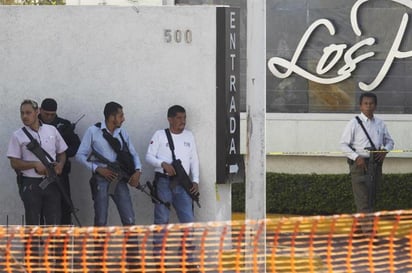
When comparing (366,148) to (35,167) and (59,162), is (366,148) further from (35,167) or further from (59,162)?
(35,167)

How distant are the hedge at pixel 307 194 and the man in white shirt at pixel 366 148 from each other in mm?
1754

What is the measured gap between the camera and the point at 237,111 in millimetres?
13359

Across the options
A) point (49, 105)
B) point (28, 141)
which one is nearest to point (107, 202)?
point (28, 141)

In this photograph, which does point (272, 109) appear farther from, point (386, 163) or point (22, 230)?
point (22, 230)

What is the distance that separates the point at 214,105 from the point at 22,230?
3329 millimetres

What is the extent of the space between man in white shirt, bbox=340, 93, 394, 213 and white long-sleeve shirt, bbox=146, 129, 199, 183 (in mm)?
3054

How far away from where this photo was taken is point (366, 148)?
15414 millimetres

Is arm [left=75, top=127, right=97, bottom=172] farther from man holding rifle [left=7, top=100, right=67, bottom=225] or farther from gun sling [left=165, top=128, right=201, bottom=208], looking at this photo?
gun sling [left=165, top=128, right=201, bottom=208]

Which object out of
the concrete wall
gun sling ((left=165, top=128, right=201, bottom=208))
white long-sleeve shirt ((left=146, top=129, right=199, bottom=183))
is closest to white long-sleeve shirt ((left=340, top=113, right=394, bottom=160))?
the concrete wall

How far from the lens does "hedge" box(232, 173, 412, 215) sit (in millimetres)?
17328

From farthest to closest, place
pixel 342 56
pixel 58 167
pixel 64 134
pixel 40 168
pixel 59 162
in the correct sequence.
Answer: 1. pixel 342 56
2. pixel 64 134
3. pixel 59 162
4. pixel 58 167
5. pixel 40 168

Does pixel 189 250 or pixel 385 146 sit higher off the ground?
pixel 385 146

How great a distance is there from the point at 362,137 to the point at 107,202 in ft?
13.4

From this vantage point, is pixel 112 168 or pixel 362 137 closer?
pixel 112 168
